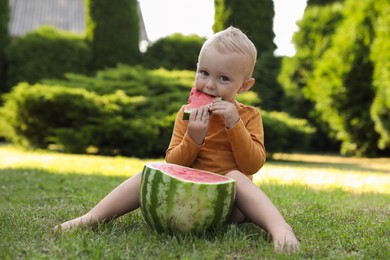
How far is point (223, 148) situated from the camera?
Result: 3340mm

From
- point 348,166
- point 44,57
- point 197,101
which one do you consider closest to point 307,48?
point 348,166

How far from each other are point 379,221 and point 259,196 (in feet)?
3.75

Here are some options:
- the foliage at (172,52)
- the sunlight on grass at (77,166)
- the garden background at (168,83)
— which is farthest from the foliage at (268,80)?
the sunlight on grass at (77,166)

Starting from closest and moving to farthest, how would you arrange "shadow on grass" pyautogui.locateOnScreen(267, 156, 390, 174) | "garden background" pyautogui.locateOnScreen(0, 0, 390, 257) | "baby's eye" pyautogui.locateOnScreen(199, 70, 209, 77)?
"baby's eye" pyautogui.locateOnScreen(199, 70, 209, 77) < "shadow on grass" pyautogui.locateOnScreen(267, 156, 390, 174) < "garden background" pyautogui.locateOnScreen(0, 0, 390, 257)

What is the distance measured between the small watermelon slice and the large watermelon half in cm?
38

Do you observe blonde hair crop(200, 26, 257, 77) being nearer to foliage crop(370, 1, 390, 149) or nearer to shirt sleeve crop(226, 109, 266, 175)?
shirt sleeve crop(226, 109, 266, 175)

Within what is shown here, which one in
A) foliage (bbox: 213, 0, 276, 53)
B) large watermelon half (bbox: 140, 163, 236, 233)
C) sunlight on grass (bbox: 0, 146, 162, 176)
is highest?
foliage (bbox: 213, 0, 276, 53)

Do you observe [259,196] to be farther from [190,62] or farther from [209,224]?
[190,62]

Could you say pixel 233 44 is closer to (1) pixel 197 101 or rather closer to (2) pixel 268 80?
(1) pixel 197 101

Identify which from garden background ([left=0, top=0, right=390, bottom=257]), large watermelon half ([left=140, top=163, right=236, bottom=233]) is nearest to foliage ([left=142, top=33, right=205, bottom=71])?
garden background ([left=0, top=0, right=390, bottom=257])

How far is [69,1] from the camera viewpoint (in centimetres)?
Answer: 2638

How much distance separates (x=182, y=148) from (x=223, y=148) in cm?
28

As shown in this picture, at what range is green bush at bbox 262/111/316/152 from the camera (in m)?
12.4

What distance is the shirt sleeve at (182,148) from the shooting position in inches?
125
